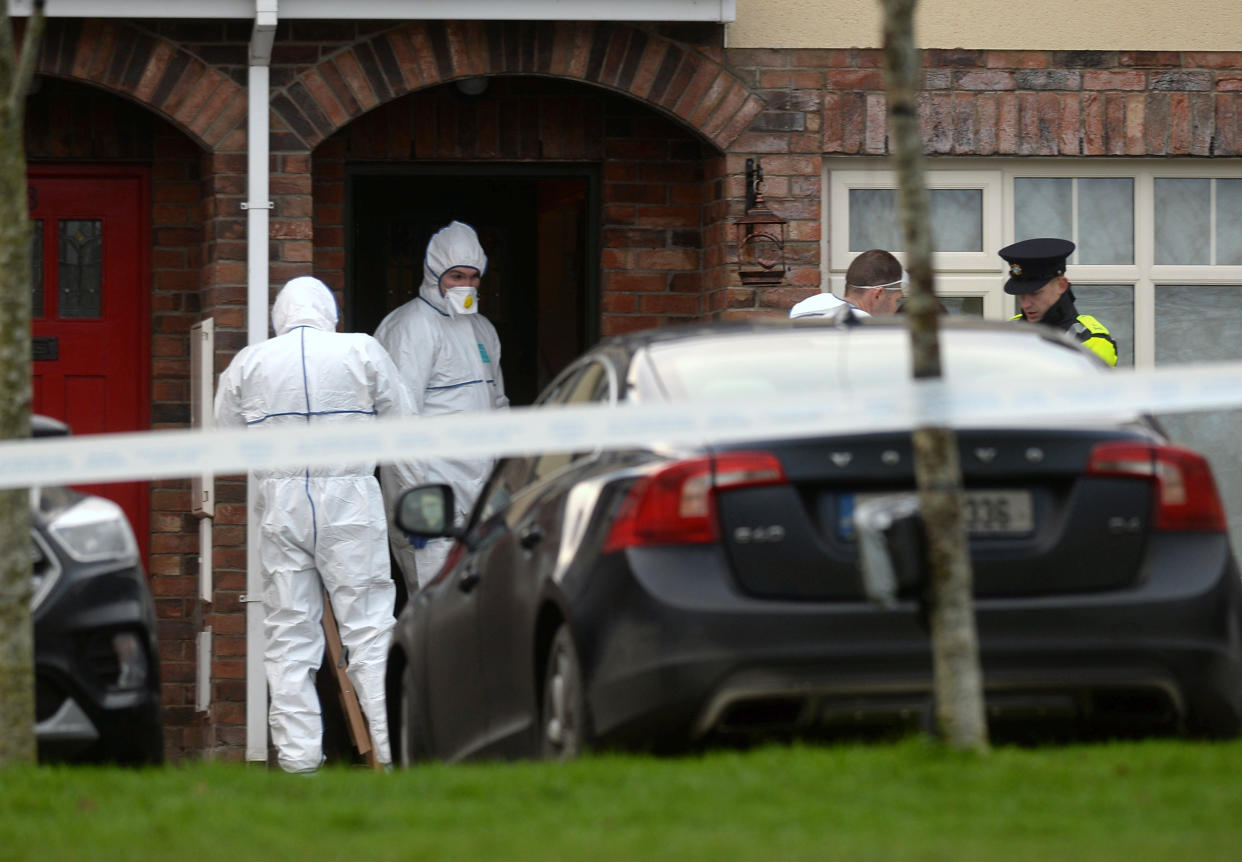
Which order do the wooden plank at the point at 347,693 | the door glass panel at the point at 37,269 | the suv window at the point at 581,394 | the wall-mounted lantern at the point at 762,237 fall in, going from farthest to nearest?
the door glass panel at the point at 37,269
the wall-mounted lantern at the point at 762,237
the wooden plank at the point at 347,693
the suv window at the point at 581,394

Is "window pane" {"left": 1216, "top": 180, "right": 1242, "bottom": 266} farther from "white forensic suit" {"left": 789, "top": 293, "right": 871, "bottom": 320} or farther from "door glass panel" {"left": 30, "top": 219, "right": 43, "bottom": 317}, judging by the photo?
"door glass panel" {"left": 30, "top": 219, "right": 43, "bottom": 317}

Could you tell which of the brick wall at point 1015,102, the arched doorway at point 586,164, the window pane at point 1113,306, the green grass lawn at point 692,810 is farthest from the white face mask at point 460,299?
the green grass lawn at point 692,810

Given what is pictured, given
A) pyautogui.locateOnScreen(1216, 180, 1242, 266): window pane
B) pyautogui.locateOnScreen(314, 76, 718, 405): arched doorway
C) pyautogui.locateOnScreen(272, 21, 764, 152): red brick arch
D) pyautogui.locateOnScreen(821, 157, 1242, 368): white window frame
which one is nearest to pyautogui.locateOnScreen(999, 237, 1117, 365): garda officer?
pyautogui.locateOnScreen(821, 157, 1242, 368): white window frame

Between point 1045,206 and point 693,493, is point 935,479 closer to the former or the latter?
point 693,493

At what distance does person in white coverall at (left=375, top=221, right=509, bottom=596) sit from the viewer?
32.9ft

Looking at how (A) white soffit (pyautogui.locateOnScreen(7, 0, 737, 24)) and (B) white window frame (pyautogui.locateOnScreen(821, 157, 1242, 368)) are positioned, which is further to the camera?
(B) white window frame (pyautogui.locateOnScreen(821, 157, 1242, 368))

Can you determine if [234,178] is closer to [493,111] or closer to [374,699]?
[493,111]

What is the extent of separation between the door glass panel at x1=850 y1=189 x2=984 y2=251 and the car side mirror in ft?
13.5

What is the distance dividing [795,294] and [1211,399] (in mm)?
4276

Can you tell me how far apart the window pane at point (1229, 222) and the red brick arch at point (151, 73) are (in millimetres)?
4530

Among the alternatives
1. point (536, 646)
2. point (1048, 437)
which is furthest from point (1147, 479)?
point (536, 646)

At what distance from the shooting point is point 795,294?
9766mm

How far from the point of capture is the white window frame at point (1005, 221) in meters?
10.0

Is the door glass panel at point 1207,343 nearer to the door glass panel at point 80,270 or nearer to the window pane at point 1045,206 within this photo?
the window pane at point 1045,206
